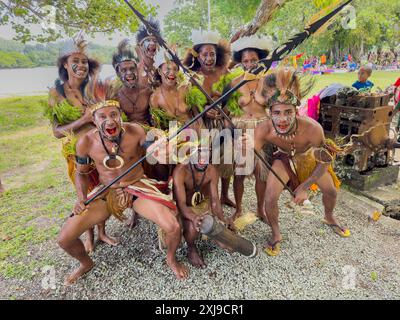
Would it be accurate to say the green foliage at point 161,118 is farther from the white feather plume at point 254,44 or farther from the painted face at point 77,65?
the white feather plume at point 254,44

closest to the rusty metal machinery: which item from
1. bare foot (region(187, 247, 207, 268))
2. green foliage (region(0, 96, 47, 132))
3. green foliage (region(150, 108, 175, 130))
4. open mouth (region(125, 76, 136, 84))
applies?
green foliage (region(150, 108, 175, 130))

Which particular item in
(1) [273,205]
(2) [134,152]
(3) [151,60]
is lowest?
(1) [273,205]

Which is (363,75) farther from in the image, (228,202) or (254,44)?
(228,202)

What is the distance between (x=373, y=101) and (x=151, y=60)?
329cm

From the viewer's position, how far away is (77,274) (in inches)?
119

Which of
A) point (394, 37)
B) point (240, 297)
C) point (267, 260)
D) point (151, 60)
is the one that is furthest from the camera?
point (394, 37)

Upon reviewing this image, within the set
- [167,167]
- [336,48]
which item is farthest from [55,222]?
[336,48]

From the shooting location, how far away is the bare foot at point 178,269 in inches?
117

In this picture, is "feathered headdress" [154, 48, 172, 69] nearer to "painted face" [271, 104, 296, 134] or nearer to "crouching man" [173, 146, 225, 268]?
"crouching man" [173, 146, 225, 268]

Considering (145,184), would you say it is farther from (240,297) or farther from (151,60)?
(151,60)

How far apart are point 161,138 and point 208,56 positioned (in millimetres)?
1494

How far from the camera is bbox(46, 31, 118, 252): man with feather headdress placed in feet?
11.0

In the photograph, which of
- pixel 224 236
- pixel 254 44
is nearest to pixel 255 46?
pixel 254 44

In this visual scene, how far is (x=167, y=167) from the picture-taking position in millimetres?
3562
